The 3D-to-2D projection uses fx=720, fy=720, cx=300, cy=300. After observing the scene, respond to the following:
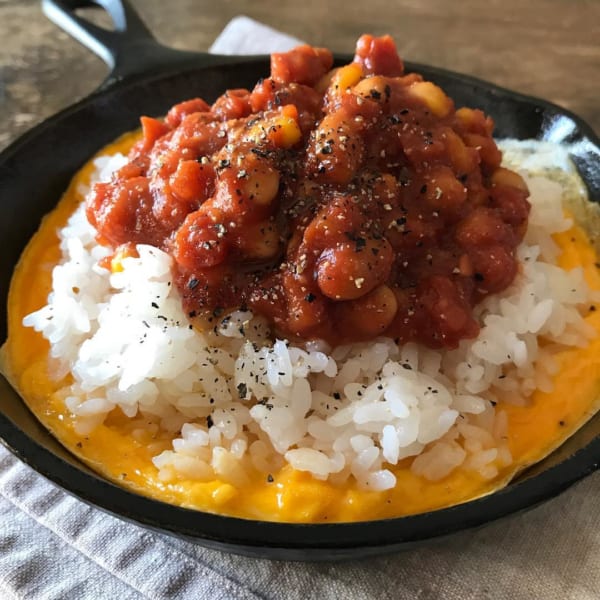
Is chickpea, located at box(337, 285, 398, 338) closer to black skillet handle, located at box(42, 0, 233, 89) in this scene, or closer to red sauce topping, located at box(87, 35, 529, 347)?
red sauce topping, located at box(87, 35, 529, 347)

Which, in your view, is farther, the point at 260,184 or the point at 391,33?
the point at 391,33

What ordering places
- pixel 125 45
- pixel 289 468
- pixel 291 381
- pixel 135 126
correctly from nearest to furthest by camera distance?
pixel 289 468
pixel 291 381
pixel 135 126
pixel 125 45

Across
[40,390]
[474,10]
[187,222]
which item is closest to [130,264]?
[187,222]

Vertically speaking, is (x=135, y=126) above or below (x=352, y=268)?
below

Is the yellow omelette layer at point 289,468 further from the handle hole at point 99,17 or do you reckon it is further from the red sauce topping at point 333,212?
the handle hole at point 99,17

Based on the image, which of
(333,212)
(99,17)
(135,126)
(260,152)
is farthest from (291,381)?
(99,17)

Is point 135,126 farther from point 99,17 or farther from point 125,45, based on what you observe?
point 99,17
